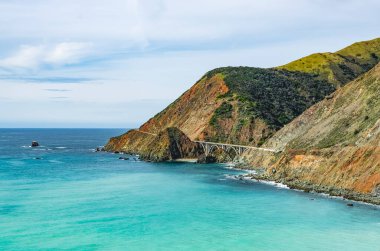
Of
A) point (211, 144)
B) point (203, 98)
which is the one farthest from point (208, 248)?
point (203, 98)

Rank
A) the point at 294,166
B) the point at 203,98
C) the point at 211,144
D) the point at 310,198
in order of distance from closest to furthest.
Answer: the point at 310,198, the point at 294,166, the point at 211,144, the point at 203,98

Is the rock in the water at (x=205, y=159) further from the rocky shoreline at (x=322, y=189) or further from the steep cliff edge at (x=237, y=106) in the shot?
the rocky shoreline at (x=322, y=189)

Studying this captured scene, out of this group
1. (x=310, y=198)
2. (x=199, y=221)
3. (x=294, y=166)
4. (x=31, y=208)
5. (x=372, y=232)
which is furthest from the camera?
(x=294, y=166)

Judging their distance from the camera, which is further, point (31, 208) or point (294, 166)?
point (294, 166)

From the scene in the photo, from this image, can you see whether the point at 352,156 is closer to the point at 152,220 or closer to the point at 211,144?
the point at 152,220

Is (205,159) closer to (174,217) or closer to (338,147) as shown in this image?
(338,147)

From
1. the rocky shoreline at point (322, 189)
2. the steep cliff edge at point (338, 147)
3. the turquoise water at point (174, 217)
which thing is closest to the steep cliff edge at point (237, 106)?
the steep cliff edge at point (338, 147)

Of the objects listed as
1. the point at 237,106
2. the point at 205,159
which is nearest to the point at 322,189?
the point at 205,159
